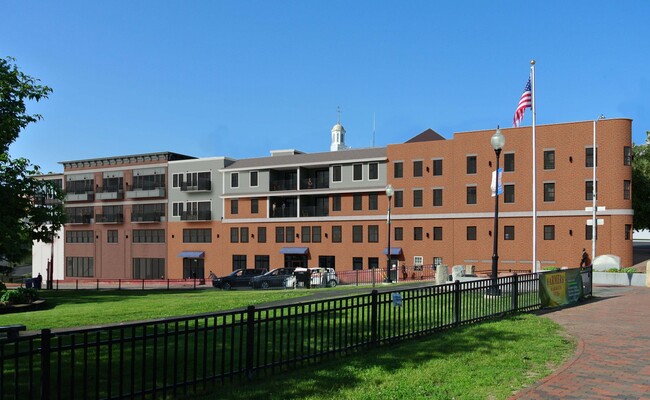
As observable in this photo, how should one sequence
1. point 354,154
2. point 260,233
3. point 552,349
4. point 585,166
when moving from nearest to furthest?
1. point 552,349
2. point 585,166
3. point 354,154
4. point 260,233

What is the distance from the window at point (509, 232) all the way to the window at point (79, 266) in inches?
2169

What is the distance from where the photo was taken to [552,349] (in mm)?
10508

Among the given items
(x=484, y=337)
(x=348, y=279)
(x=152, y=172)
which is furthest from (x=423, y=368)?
(x=152, y=172)

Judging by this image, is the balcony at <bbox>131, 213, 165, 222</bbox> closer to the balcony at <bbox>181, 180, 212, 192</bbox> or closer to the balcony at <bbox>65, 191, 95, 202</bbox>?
the balcony at <bbox>181, 180, 212, 192</bbox>

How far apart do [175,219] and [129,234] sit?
786 centimetres

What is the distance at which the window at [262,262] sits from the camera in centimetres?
6309

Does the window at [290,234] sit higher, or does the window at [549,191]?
the window at [549,191]

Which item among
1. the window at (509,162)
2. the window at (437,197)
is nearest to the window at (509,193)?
the window at (509,162)

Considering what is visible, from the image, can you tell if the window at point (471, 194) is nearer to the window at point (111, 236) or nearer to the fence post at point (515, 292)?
the fence post at point (515, 292)

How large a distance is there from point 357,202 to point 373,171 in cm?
381

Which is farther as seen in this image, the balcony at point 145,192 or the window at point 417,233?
the balcony at point 145,192

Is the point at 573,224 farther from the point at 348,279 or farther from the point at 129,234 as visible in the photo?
the point at 129,234

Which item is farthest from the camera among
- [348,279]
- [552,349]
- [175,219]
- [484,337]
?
[175,219]

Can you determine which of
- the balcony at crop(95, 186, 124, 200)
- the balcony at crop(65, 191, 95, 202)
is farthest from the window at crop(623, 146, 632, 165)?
the balcony at crop(65, 191, 95, 202)
